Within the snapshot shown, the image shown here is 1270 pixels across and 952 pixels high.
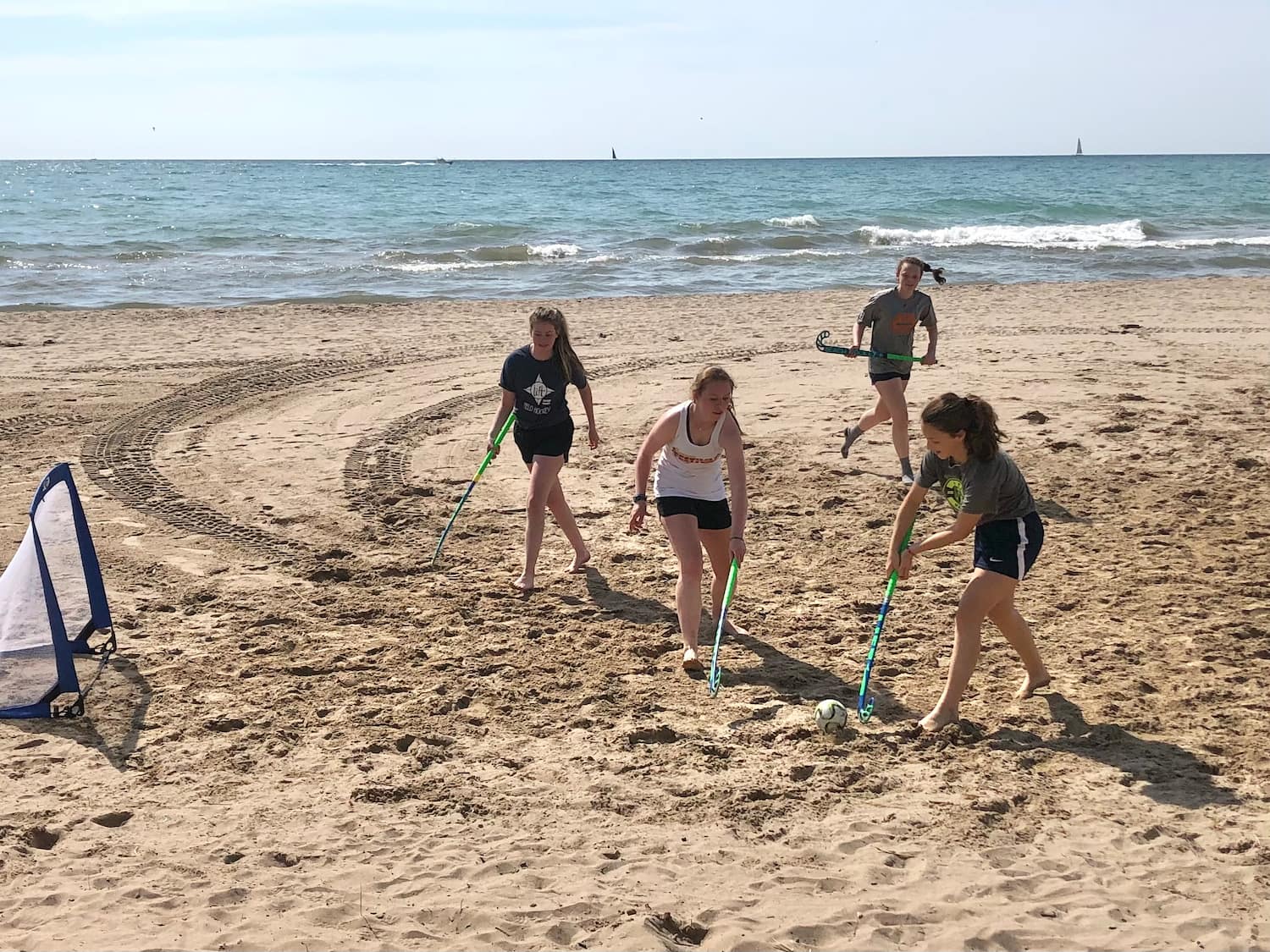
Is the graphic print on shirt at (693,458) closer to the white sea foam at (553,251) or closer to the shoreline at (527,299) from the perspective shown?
the shoreline at (527,299)

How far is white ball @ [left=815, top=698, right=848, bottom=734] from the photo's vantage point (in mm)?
4973

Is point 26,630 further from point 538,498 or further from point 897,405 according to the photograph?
point 897,405

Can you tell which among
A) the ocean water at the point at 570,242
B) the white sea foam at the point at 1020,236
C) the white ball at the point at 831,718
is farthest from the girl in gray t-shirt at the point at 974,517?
the white sea foam at the point at 1020,236

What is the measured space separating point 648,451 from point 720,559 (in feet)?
2.39

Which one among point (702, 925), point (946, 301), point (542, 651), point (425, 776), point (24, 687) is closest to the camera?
point (702, 925)

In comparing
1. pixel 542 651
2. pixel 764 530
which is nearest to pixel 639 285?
pixel 764 530

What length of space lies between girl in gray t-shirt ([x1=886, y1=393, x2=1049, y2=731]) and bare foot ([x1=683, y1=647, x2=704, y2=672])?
1.12 meters

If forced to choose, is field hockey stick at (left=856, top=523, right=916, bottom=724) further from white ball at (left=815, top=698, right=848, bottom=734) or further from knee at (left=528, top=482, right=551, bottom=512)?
knee at (left=528, top=482, right=551, bottom=512)

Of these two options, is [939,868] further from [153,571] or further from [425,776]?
[153,571]

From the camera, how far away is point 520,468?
30.4 ft

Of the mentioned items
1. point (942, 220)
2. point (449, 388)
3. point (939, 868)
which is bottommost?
point (939, 868)

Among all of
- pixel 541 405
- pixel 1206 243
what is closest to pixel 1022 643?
pixel 541 405

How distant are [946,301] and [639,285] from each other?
621 cm

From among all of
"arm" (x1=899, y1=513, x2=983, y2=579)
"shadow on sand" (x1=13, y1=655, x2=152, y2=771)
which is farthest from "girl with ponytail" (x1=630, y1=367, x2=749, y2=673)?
"shadow on sand" (x1=13, y1=655, x2=152, y2=771)
